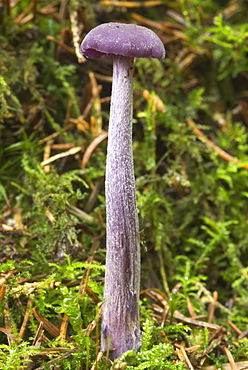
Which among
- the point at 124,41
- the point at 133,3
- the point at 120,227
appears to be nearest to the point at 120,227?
the point at 120,227

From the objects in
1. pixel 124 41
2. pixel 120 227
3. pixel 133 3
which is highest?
pixel 133 3

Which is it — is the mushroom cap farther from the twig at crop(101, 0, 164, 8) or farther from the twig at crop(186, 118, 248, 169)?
the twig at crop(101, 0, 164, 8)

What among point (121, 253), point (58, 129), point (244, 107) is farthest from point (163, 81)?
point (121, 253)

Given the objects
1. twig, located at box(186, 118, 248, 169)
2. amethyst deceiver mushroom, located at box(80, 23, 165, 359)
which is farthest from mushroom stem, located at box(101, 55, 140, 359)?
twig, located at box(186, 118, 248, 169)

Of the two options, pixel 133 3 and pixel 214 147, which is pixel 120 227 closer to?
pixel 214 147

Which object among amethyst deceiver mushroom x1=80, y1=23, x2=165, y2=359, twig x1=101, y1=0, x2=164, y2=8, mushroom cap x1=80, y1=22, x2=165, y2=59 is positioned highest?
twig x1=101, y1=0, x2=164, y2=8

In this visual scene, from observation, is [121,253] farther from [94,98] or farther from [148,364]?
[94,98]
